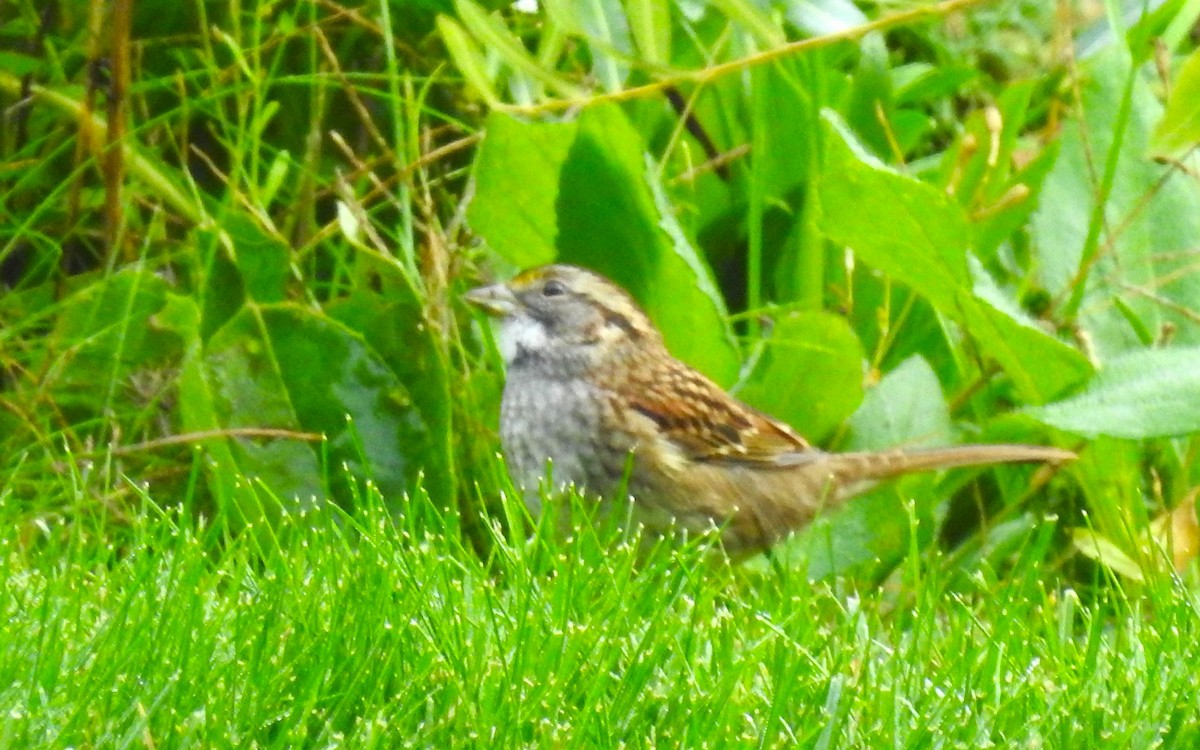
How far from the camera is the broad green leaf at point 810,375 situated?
4.12 meters

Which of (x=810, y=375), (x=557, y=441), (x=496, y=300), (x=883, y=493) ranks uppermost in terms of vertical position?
(x=496, y=300)

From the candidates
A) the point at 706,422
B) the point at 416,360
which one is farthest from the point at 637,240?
the point at 416,360

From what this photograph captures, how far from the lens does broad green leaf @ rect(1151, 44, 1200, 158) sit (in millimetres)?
3936

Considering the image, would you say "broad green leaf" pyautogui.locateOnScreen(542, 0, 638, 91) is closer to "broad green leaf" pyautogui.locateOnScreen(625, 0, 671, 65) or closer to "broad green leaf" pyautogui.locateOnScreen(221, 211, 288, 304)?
"broad green leaf" pyautogui.locateOnScreen(625, 0, 671, 65)

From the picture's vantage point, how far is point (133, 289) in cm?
408

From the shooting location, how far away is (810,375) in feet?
13.8

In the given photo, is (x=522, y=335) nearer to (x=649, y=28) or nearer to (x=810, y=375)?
(x=810, y=375)

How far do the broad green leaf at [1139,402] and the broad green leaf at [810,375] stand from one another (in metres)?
0.41

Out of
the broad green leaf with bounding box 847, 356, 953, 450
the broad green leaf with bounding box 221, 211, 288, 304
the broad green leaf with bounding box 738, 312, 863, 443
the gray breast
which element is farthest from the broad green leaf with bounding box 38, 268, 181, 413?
the broad green leaf with bounding box 847, 356, 953, 450

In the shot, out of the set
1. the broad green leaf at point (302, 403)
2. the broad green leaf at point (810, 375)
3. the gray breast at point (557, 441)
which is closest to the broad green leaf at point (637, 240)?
the broad green leaf at point (810, 375)

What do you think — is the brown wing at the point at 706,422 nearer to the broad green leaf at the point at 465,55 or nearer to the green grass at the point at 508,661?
the broad green leaf at the point at 465,55

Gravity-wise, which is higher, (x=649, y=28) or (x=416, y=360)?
(x=649, y=28)

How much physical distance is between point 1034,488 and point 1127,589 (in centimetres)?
32

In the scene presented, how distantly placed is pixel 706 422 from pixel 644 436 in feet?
0.52
